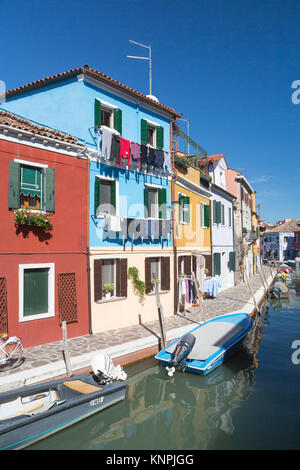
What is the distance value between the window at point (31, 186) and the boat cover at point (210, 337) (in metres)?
6.26

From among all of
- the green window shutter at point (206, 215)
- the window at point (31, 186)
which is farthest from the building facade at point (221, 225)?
the window at point (31, 186)

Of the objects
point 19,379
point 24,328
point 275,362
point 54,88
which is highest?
point 54,88

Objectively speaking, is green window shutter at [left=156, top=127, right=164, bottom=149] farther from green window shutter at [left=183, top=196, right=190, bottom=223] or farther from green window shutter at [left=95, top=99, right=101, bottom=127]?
green window shutter at [left=95, top=99, right=101, bottom=127]

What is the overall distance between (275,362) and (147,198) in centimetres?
813

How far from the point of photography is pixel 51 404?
6754 mm

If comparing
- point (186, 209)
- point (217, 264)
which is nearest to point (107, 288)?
point (186, 209)

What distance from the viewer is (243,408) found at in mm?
7820

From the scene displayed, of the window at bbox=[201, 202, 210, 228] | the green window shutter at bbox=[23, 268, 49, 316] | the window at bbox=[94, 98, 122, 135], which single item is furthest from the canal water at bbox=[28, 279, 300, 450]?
the window at bbox=[201, 202, 210, 228]

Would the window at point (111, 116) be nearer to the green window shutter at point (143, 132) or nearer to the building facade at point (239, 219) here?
the green window shutter at point (143, 132)

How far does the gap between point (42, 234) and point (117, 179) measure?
3.97 m

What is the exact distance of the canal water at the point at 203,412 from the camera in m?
6.47
